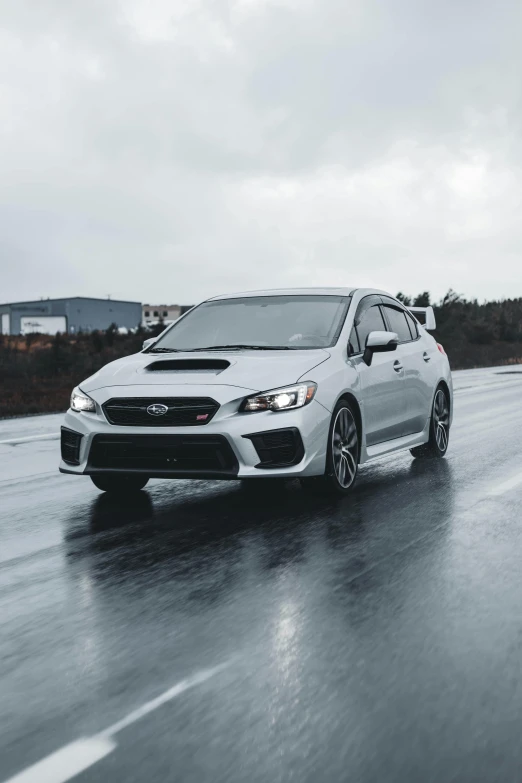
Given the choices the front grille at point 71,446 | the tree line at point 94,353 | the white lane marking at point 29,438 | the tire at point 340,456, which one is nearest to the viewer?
the front grille at point 71,446

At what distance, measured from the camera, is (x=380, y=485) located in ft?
30.0

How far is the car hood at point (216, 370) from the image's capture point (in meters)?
7.72

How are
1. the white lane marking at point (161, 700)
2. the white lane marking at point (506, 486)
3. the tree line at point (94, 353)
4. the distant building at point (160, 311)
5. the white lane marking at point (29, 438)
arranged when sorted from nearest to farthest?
1. the white lane marking at point (161, 700)
2. the white lane marking at point (506, 486)
3. the white lane marking at point (29, 438)
4. the tree line at point (94, 353)
5. the distant building at point (160, 311)

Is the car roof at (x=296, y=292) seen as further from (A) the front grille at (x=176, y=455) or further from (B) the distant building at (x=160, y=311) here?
(B) the distant building at (x=160, y=311)

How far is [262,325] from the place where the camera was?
9.13m

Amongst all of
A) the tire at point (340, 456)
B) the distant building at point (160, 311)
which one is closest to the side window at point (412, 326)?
the tire at point (340, 456)

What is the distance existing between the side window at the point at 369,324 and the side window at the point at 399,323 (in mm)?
267

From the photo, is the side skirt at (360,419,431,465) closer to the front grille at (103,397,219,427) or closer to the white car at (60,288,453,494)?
the white car at (60,288,453,494)

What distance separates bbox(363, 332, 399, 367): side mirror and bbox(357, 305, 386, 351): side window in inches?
6.9

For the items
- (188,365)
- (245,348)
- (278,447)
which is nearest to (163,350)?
Result: (245,348)

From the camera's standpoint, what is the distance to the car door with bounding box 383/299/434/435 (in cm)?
991

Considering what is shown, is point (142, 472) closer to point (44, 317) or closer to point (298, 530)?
point (298, 530)

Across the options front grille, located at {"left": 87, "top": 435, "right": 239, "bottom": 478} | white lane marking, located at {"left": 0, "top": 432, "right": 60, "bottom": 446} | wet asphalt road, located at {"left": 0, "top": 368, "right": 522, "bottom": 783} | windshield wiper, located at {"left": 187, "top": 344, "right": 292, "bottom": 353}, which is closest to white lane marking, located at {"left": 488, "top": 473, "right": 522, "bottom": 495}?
wet asphalt road, located at {"left": 0, "top": 368, "right": 522, "bottom": 783}

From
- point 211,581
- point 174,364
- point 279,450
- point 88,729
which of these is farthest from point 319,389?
point 88,729
